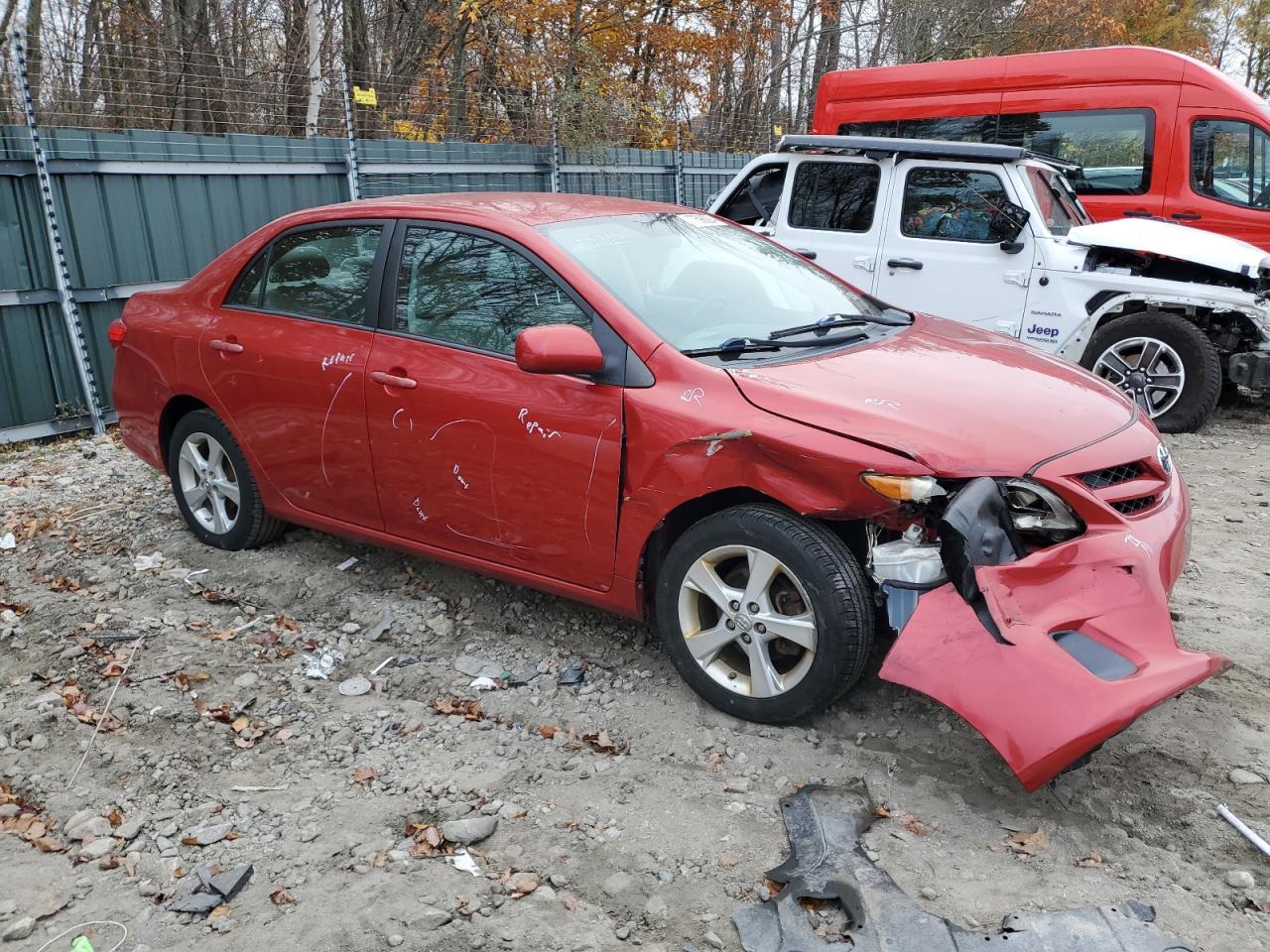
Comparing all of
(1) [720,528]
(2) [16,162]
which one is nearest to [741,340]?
(1) [720,528]

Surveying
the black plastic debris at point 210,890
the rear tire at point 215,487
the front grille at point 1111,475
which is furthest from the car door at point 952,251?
the black plastic debris at point 210,890

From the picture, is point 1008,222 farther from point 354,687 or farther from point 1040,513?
point 354,687

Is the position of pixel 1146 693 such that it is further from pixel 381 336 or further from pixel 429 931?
pixel 381 336

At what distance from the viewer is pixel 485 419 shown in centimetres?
384

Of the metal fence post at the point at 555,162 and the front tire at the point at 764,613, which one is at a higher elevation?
the metal fence post at the point at 555,162

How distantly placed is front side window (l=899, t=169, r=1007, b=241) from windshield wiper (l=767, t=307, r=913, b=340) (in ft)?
10.4

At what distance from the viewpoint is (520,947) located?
256 cm

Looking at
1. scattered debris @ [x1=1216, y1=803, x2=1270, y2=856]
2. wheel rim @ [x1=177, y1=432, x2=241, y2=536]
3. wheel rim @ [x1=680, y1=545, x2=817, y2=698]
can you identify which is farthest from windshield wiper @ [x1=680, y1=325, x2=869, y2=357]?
wheel rim @ [x1=177, y1=432, x2=241, y2=536]

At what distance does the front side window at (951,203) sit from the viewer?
7.34 m

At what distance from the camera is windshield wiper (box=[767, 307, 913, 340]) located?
392 cm

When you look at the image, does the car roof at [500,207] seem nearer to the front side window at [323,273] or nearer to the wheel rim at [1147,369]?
the front side window at [323,273]

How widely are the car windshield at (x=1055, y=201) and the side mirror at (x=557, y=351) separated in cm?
495

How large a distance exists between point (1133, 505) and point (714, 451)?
1375 millimetres

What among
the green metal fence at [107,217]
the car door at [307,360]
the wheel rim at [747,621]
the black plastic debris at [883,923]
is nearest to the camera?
the black plastic debris at [883,923]
